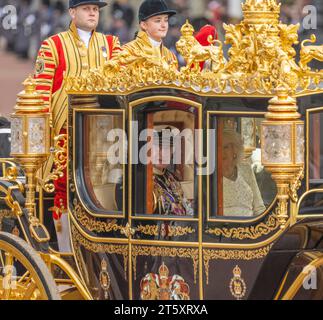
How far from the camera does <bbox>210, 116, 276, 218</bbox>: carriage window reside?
8.20 m

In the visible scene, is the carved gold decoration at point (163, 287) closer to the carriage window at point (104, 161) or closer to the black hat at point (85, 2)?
the carriage window at point (104, 161)

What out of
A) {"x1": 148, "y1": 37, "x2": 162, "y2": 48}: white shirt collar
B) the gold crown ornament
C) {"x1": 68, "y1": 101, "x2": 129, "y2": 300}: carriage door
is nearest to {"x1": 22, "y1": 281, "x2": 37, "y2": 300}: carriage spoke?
{"x1": 68, "y1": 101, "x2": 129, "y2": 300}: carriage door

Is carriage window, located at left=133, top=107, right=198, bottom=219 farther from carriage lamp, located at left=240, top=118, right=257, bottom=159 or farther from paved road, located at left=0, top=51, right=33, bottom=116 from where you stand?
paved road, located at left=0, top=51, right=33, bottom=116

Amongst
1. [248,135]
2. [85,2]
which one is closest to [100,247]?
[248,135]

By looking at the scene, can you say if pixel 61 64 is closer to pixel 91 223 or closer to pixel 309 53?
pixel 91 223

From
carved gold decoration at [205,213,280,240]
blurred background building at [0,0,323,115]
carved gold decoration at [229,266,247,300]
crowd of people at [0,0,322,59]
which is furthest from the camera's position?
blurred background building at [0,0,323,115]

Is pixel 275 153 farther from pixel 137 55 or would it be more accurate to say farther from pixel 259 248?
pixel 137 55

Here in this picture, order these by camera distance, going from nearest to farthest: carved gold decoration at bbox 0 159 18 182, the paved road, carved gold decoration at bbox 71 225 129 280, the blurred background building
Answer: carved gold decoration at bbox 71 225 129 280 → carved gold decoration at bbox 0 159 18 182 → the blurred background building → the paved road

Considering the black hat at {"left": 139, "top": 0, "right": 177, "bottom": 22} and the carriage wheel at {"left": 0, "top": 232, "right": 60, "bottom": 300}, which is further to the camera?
the black hat at {"left": 139, "top": 0, "right": 177, "bottom": 22}

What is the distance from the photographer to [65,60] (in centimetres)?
931

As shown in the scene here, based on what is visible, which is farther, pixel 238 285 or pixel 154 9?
pixel 154 9

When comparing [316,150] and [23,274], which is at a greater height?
[316,150]

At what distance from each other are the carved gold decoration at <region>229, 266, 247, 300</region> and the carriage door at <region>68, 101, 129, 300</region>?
680mm

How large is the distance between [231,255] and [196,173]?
480 millimetres
